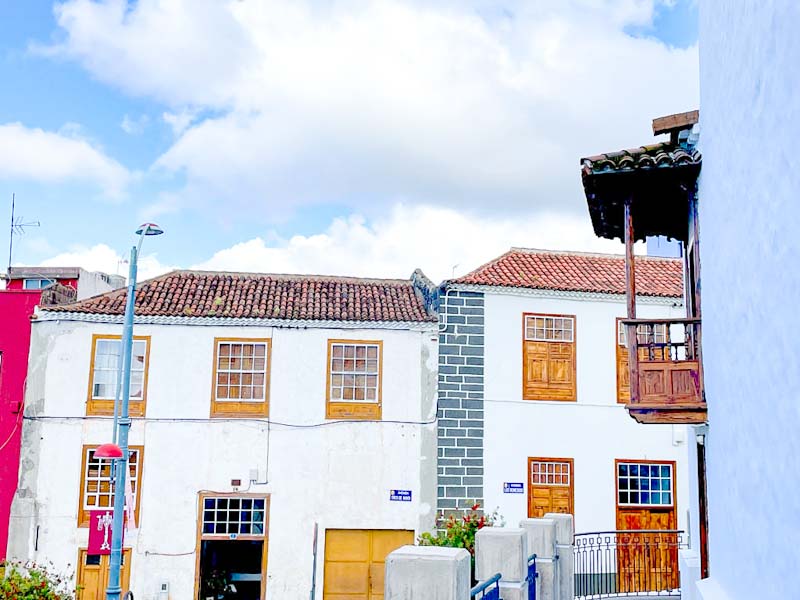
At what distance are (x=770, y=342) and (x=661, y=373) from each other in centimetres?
341

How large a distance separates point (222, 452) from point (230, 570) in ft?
9.85

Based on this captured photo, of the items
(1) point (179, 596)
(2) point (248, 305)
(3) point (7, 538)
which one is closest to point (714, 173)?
(2) point (248, 305)

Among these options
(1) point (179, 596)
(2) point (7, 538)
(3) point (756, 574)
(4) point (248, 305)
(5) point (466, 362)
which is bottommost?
(1) point (179, 596)

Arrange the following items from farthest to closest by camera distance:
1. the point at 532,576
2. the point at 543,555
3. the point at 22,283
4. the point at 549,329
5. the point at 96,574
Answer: the point at 22,283, the point at 549,329, the point at 96,574, the point at 543,555, the point at 532,576

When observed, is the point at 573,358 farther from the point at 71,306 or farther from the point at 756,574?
the point at 756,574

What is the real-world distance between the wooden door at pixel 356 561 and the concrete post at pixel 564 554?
687 cm

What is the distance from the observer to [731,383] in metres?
6.61

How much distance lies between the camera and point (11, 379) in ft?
57.6

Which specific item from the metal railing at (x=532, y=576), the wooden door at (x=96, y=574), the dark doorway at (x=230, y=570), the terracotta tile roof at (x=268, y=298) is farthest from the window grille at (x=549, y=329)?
the wooden door at (x=96, y=574)

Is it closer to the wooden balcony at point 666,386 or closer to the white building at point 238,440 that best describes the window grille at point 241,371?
the white building at point 238,440

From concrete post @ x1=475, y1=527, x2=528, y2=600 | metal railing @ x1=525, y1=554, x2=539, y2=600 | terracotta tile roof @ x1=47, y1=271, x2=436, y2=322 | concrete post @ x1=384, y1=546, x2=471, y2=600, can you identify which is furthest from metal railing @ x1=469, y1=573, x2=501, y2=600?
terracotta tile roof @ x1=47, y1=271, x2=436, y2=322

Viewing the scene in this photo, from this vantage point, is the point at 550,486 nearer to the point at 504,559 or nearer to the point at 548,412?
the point at 548,412

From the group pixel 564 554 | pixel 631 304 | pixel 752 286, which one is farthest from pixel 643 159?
pixel 564 554

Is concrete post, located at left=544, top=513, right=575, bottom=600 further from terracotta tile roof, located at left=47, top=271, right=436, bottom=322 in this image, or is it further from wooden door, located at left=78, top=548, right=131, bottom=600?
wooden door, located at left=78, top=548, right=131, bottom=600
